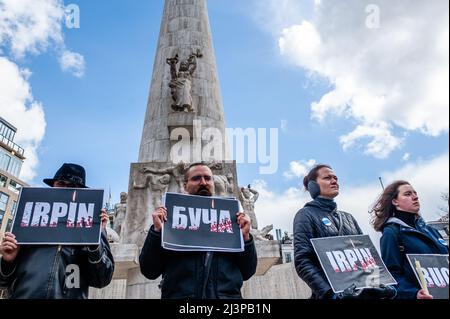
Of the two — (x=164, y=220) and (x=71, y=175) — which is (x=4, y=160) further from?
(x=164, y=220)

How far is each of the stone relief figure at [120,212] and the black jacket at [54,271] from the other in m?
3.94

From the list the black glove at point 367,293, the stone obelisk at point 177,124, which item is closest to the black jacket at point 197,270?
the black glove at point 367,293

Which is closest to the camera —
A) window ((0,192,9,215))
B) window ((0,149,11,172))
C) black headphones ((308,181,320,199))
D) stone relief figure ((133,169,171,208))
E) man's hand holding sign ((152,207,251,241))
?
man's hand holding sign ((152,207,251,241))

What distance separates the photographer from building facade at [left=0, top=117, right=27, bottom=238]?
41.1 metres

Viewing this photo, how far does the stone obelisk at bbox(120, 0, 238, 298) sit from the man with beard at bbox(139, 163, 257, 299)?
300 cm

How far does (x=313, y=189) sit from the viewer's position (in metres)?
3.83

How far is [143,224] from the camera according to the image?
6582 mm

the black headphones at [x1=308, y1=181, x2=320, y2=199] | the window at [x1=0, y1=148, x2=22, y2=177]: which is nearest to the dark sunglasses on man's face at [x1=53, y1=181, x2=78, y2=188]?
the black headphones at [x1=308, y1=181, x2=320, y2=199]

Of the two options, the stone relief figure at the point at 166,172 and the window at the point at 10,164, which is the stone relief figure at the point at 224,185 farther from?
the window at the point at 10,164

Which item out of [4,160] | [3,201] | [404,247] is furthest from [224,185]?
[3,201]

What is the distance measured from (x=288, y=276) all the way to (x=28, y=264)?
489 centimetres

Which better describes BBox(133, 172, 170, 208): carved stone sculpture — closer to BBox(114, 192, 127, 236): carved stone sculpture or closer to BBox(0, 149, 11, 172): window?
BBox(114, 192, 127, 236): carved stone sculpture

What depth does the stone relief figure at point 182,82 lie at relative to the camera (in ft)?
27.5
